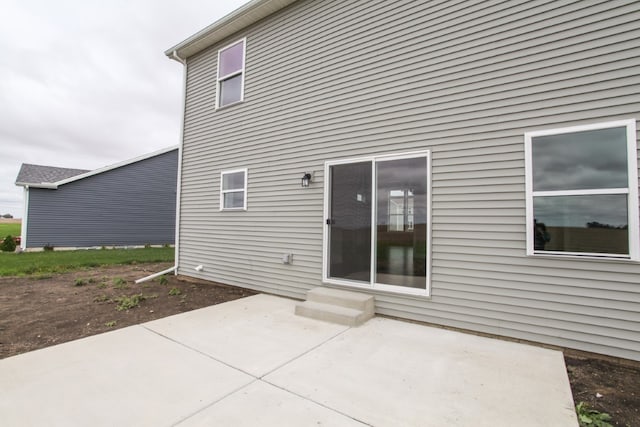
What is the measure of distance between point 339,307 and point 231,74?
523 centimetres

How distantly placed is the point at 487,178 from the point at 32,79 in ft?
83.7

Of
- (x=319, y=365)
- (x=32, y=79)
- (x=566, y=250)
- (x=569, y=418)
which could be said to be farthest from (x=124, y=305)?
(x=32, y=79)

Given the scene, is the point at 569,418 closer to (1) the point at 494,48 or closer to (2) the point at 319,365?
(2) the point at 319,365

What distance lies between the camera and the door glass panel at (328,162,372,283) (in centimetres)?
424

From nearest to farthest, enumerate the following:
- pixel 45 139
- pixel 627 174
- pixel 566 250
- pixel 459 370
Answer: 1. pixel 459 370
2. pixel 627 174
3. pixel 566 250
4. pixel 45 139

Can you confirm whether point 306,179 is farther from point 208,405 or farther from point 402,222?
point 208,405

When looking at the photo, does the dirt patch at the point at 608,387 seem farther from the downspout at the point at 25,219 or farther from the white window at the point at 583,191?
the downspout at the point at 25,219

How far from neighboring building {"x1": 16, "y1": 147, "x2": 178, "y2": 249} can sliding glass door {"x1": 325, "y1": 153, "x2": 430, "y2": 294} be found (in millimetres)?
13809

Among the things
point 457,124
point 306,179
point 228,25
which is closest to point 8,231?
point 228,25

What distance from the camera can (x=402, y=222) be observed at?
156 inches

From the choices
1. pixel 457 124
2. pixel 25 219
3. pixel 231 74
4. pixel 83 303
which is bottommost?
pixel 83 303

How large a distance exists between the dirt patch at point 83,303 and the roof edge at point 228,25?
5268mm

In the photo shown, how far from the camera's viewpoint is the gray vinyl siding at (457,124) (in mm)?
2820

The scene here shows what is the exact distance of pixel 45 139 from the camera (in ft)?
93.7
